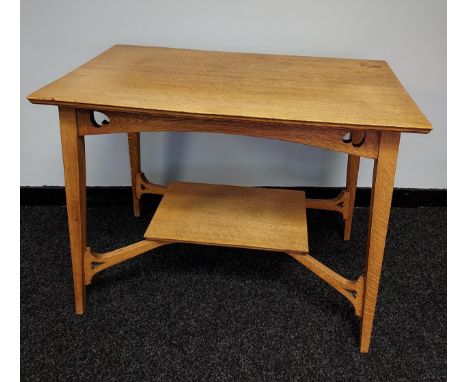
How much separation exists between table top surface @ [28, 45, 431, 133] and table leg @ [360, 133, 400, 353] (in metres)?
0.08

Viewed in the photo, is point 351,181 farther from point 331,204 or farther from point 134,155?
point 134,155

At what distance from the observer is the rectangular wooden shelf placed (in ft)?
4.44

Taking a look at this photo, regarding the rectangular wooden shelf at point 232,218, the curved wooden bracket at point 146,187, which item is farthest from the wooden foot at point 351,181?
the curved wooden bracket at point 146,187

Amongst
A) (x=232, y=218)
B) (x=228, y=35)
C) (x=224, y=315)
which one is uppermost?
(x=228, y=35)

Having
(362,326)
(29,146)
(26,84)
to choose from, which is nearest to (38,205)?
(29,146)

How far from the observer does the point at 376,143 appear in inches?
42.9

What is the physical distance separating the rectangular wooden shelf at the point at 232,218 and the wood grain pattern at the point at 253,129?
0.36 metres

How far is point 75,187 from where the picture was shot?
1.26m

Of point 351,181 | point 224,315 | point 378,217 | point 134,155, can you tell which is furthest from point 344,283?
point 134,155

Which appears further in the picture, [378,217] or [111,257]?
[111,257]

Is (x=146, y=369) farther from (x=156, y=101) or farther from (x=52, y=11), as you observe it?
(x=52, y=11)

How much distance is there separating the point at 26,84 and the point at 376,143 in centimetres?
136

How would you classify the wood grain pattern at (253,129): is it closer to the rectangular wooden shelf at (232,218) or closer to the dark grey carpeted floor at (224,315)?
the rectangular wooden shelf at (232,218)

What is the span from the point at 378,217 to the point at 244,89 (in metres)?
0.49
